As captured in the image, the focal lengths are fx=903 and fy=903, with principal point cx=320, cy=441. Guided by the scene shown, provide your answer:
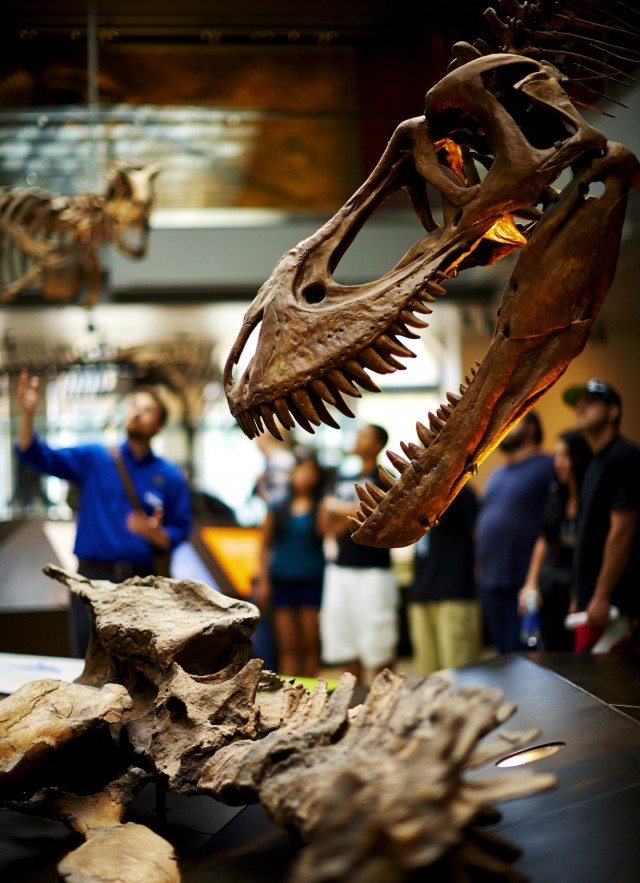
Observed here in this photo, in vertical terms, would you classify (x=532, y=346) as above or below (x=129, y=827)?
above

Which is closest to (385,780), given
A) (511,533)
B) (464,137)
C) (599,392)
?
(464,137)

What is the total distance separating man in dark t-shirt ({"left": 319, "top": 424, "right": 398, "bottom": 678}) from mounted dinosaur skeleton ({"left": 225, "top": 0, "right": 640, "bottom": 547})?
3.34 m

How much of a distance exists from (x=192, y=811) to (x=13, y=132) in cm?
757

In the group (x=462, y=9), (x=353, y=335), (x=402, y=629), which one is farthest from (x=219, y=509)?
(x=353, y=335)

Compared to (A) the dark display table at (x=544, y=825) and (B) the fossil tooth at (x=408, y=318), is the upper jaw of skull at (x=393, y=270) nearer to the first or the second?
(B) the fossil tooth at (x=408, y=318)

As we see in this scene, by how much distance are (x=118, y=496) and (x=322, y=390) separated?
2871mm

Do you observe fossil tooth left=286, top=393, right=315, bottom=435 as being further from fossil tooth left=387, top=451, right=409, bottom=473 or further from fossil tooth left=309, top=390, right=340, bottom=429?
fossil tooth left=387, top=451, right=409, bottom=473

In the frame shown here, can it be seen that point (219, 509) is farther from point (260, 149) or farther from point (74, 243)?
point (260, 149)

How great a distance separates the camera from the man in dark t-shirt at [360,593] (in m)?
5.31

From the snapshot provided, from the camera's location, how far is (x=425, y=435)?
1855 millimetres

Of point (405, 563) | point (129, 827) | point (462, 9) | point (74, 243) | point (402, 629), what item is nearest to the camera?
point (129, 827)

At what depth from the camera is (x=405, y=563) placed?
8.71m

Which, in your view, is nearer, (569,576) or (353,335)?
(353,335)

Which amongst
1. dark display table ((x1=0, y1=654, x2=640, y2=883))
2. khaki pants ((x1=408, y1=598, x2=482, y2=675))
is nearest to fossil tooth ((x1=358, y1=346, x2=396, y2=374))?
dark display table ((x1=0, y1=654, x2=640, y2=883))
